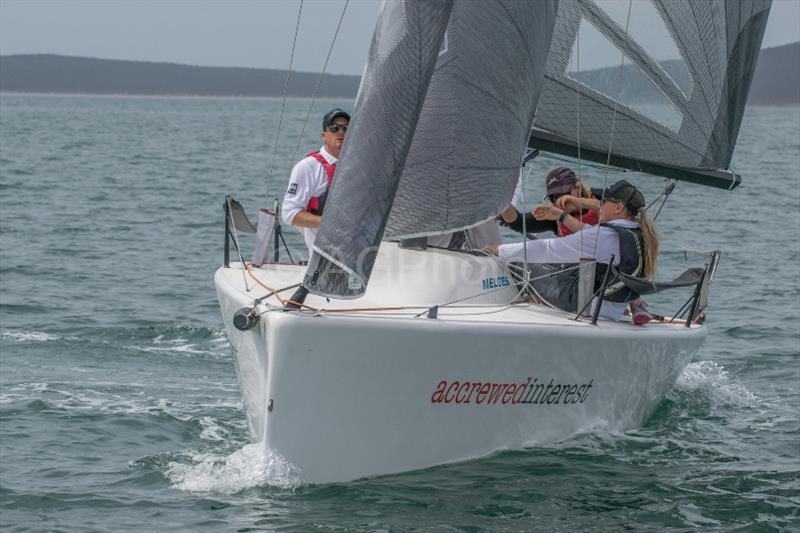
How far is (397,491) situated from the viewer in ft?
24.9

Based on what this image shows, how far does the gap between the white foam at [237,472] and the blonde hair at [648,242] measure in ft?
8.07

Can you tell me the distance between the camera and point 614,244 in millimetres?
8289

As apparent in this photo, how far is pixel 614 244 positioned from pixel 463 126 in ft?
4.27

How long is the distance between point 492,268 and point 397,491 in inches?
64.7

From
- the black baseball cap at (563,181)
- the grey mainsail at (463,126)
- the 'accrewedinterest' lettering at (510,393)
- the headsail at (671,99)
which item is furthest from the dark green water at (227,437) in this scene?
the headsail at (671,99)

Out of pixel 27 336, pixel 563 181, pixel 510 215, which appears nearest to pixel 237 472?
pixel 510 215

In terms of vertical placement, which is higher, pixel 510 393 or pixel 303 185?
pixel 303 185

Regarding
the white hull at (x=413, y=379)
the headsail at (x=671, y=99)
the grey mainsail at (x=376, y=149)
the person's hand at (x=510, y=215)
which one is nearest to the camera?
the grey mainsail at (x=376, y=149)

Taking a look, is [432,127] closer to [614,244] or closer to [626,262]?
[614,244]

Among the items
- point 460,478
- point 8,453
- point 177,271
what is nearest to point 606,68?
point 460,478

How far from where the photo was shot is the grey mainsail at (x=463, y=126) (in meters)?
7.55

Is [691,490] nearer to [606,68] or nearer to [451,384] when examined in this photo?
[451,384]

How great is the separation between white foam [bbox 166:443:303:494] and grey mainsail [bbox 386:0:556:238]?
1384 mm

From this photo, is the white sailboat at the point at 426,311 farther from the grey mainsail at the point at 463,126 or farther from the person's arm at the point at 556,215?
the person's arm at the point at 556,215
